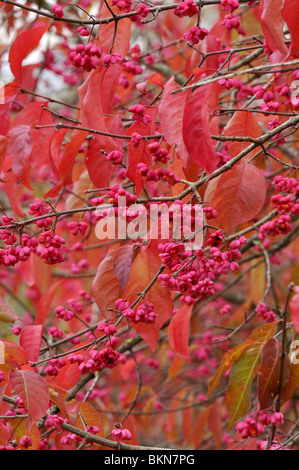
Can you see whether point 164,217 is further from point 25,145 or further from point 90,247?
point 90,247

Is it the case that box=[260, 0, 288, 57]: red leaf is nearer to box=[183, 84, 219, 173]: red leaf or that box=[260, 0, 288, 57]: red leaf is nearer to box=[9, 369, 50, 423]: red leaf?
box=[183, 84, 219, 173]: red leaf

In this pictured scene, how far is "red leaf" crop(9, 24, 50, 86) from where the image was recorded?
169 centimetres

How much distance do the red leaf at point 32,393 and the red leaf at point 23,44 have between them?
36.7 inches

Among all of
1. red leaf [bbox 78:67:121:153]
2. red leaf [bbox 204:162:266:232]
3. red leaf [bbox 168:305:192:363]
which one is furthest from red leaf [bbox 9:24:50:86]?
red leaf [bbox 168:305:192:363]

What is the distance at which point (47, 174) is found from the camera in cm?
351

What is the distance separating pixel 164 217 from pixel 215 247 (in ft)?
0.53

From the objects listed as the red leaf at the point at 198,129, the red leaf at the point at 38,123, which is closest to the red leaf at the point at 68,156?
the red leaf at the point at 38,123

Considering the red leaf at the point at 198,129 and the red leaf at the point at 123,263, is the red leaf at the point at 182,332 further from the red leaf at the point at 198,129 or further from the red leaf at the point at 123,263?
the red leaf at the point at 198,129

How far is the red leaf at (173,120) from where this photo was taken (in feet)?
4.63

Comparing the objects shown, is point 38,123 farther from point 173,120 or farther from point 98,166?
point 173,120

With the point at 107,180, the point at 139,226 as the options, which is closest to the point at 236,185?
the point at 139,226

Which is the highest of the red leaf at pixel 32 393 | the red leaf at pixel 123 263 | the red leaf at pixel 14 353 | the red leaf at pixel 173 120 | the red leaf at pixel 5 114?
the red leaf at pixel 5 114

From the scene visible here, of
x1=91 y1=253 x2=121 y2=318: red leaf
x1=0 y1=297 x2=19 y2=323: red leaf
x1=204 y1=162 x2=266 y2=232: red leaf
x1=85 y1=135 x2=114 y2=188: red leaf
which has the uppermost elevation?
x1=85 y1=135 x2=114 y2=188: red leaf

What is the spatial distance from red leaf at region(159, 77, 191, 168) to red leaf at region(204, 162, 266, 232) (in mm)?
134
